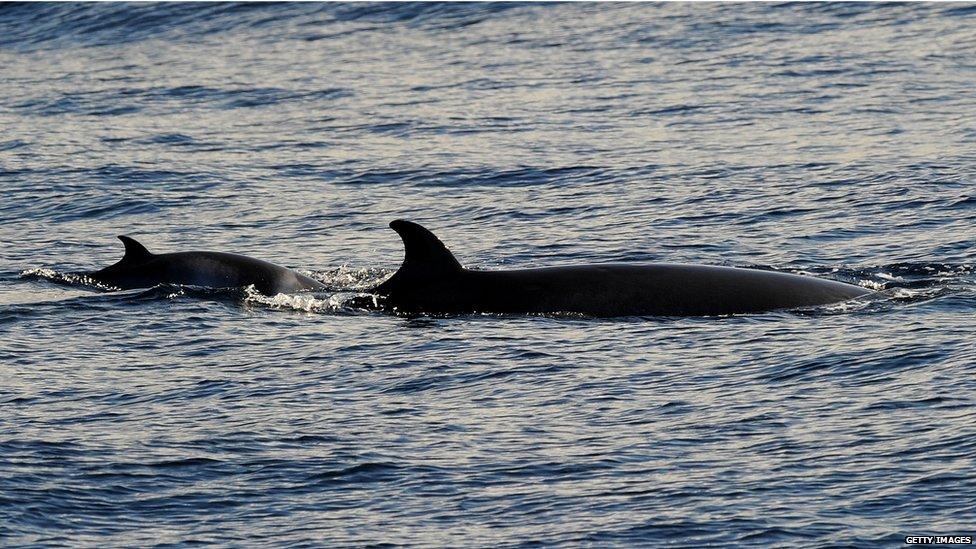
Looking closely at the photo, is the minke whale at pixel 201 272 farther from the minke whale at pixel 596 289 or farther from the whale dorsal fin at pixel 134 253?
the minke whale at pixel 596 289

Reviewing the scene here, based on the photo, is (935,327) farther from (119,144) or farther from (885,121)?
(119,144)

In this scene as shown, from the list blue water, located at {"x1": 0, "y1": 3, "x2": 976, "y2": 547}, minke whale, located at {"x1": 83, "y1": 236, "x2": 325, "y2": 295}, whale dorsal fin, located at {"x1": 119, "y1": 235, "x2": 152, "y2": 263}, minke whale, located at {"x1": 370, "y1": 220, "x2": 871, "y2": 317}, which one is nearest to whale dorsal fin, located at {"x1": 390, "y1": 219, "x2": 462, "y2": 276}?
minke whale, located at {"x1": 370, "y1": 220, "x2": 871, "y2": 317}

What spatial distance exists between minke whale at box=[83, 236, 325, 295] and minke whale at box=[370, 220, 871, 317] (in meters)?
2.15

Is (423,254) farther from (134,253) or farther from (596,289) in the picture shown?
(134,253)

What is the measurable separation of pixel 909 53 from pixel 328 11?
18185 millimetres

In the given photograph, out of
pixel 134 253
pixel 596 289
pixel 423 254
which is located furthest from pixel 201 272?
pixel 596 289

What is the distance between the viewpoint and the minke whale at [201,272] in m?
19.1

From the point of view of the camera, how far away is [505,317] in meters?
16.8

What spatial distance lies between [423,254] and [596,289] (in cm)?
167

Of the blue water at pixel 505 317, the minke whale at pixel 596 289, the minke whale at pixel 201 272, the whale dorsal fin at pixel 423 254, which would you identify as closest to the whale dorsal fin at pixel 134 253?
the minke whale at pixel 201 272

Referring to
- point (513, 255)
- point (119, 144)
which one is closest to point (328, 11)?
point (119, 144)

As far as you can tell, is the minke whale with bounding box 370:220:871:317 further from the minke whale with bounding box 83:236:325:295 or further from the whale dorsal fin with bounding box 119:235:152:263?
the whale dorsal fin with bounding box 119:235:152:263

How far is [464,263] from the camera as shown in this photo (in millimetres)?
20828

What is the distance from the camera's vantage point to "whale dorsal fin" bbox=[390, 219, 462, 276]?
1666 cm
